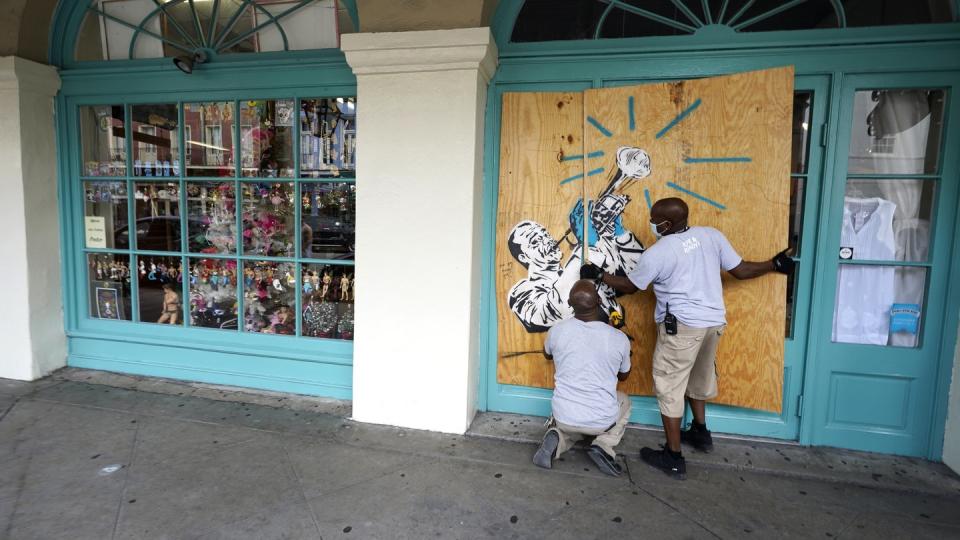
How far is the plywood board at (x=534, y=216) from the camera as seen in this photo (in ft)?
11.6

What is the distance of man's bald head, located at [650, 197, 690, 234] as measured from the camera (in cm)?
301

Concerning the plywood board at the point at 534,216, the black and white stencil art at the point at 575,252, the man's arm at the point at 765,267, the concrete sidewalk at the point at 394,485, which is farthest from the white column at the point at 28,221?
the man's arm at the point at 765,267

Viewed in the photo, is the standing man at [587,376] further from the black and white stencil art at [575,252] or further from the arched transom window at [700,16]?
the arched transom window at [700,16]

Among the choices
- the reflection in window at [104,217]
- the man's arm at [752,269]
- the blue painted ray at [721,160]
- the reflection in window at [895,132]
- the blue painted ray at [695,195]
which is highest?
the reflection in window at [895,132]

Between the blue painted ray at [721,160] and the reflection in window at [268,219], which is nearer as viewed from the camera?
the blue painted ray at [721,160]

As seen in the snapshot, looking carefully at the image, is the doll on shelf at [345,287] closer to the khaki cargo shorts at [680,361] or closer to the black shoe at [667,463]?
the khaki cargo shorts at [680,361]

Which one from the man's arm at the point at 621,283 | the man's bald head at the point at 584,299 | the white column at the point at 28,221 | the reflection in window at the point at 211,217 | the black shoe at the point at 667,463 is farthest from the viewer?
the reflection in window at the point at 211,217

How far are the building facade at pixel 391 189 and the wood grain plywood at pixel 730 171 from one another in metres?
0.17

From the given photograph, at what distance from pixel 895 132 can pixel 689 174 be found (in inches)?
51.4

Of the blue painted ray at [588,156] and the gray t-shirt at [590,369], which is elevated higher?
the blue painted ray at [588,156]

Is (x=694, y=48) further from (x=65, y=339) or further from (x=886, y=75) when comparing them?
(x=65, y=339)

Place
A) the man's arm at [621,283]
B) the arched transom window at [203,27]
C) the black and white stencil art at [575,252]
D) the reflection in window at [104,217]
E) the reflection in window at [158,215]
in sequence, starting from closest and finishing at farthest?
1. the man's arm at [621,283]
2. the black and white stencil art at [575,252]
3. the arched transom window at [203,27]
4. the reflection in window at [158,215]
5. the reflection in window at [104,217]

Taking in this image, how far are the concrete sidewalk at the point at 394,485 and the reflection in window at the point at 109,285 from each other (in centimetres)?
112

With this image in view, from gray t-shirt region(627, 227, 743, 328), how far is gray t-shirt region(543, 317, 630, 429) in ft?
1.36
